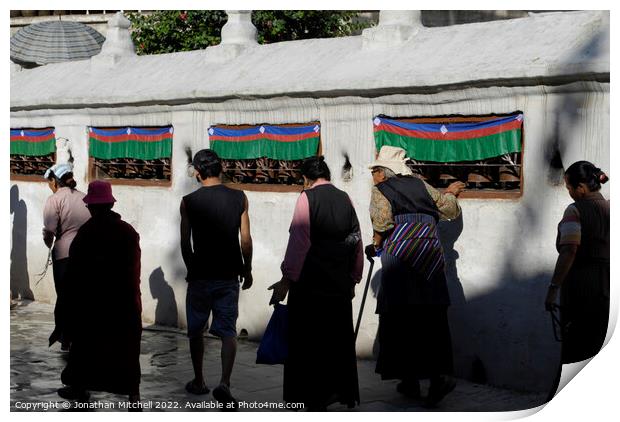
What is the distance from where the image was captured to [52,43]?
9.05m

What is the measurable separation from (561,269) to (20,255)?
357 cm

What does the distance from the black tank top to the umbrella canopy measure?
3.12 m

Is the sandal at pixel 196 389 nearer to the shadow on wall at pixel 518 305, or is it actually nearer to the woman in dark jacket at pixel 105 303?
the woman in dark jacket at pixel 105 303

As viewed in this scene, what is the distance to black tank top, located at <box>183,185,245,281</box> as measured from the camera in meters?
6.10

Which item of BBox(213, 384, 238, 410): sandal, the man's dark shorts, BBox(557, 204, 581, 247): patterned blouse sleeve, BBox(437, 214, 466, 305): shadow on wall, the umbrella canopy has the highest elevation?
the umbrella canopy

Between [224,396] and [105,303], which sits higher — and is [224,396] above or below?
below

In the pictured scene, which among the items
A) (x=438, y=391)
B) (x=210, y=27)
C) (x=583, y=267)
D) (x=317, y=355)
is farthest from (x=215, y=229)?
(x=210, y=27)

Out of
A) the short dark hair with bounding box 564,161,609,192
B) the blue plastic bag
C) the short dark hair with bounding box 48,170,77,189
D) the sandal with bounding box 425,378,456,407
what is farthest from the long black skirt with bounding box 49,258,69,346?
the short dark hair with bounding box 564,161,609,192

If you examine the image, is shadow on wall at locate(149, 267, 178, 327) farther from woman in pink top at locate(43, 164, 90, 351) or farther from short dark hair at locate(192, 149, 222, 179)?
short dark hair at locate(192, 149, 222, 179)

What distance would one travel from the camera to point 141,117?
7.20m

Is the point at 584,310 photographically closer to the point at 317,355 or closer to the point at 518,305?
the point at 518,305

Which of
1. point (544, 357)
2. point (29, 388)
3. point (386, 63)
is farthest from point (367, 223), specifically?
point (29, 388)

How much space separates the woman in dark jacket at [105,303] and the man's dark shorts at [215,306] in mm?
403

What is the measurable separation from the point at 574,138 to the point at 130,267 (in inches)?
95.9
